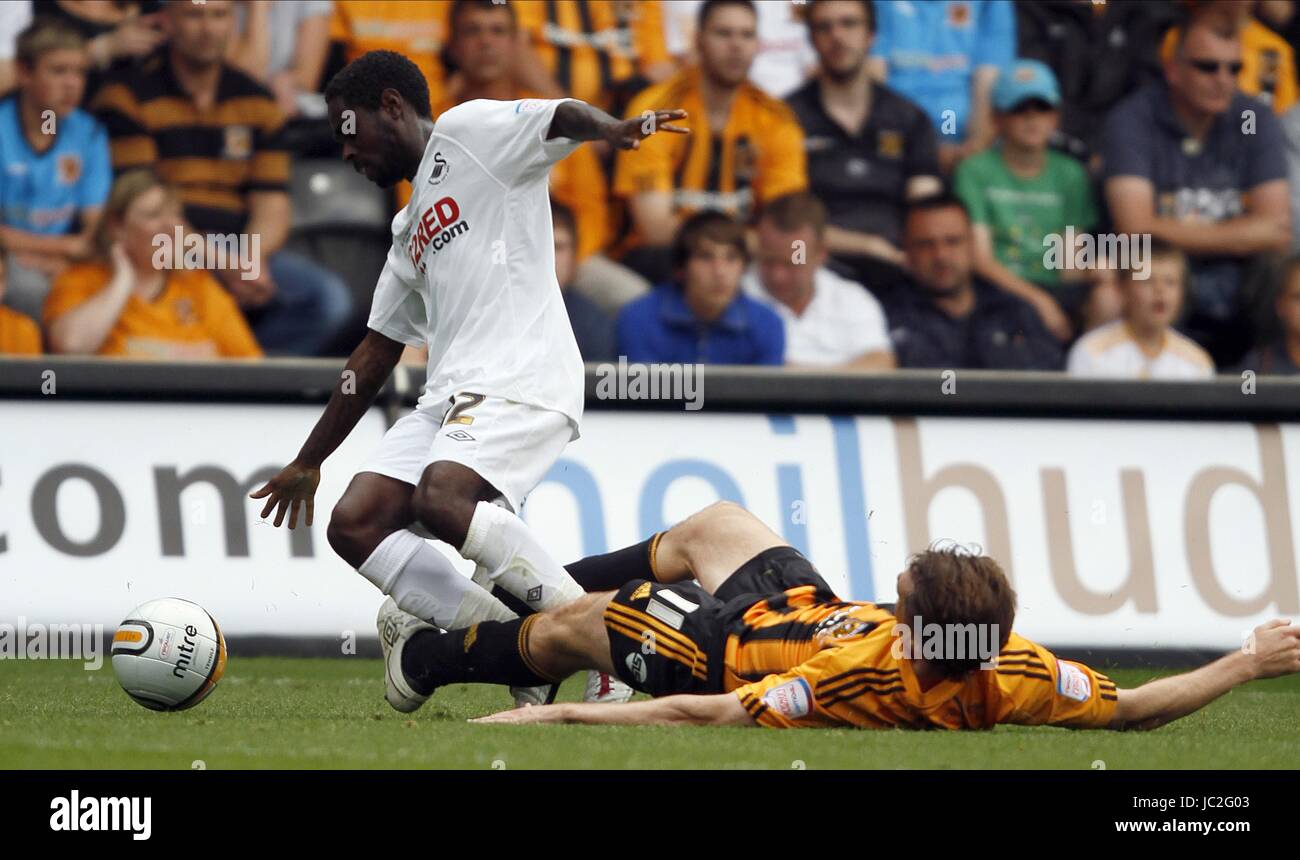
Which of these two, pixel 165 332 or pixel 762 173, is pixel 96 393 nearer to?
pixel 165 332

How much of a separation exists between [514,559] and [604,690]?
63 centimetres

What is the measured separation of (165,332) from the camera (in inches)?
370

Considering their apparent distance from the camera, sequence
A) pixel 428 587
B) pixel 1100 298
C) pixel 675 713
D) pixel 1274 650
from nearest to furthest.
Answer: pixel 675 713 → pixel 1274 650 → pixel 428 587 → pixel 1100 298

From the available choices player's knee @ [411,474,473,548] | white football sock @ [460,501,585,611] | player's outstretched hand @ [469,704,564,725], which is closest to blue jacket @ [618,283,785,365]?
white football sock @ [460,501,585,611]

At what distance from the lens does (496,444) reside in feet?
20.3

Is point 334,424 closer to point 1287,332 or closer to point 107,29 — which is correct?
point 107,29

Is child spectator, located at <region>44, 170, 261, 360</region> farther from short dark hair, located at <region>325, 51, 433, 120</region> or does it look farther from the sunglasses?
the sunglasses

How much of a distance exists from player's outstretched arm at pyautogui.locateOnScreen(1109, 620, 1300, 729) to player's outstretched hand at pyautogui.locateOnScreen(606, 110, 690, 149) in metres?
2.08

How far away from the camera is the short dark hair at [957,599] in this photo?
5094mm

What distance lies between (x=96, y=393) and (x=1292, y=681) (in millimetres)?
5502

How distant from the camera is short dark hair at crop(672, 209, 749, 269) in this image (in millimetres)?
9828

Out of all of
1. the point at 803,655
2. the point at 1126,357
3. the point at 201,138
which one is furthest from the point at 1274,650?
the point at 201,138

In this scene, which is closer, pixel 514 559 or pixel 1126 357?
pixel 514 559
